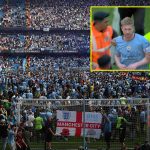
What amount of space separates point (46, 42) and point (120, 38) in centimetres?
2610

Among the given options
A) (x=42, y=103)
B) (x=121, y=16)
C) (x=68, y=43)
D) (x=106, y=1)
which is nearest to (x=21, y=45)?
(x=68, y=43)

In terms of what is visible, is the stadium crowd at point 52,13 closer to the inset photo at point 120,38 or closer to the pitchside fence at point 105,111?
the inset photo at point 120,38

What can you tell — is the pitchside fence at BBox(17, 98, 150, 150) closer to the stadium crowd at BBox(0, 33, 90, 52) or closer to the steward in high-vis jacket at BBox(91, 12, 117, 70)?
the steward in high-vis jacket at BBox(91, 12, 117, 70)

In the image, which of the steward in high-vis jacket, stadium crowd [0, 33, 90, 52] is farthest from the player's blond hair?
stadium crowd [0, 33, 90, 52]

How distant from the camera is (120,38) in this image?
57.1ft

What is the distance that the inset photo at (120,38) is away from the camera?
1681 centimetres

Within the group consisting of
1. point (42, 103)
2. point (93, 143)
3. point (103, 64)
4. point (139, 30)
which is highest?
point (139, 30)

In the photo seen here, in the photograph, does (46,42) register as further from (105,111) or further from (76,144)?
(76,144)

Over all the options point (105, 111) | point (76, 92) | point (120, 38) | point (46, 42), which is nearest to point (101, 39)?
point (120, 38)

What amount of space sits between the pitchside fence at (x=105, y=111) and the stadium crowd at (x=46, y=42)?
93.7 ft

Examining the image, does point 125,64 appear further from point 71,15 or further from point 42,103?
point 71,15

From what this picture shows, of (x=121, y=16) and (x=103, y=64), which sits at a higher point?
(x=121, y=16)

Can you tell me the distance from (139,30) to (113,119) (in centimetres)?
433

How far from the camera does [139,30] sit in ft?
56.0
